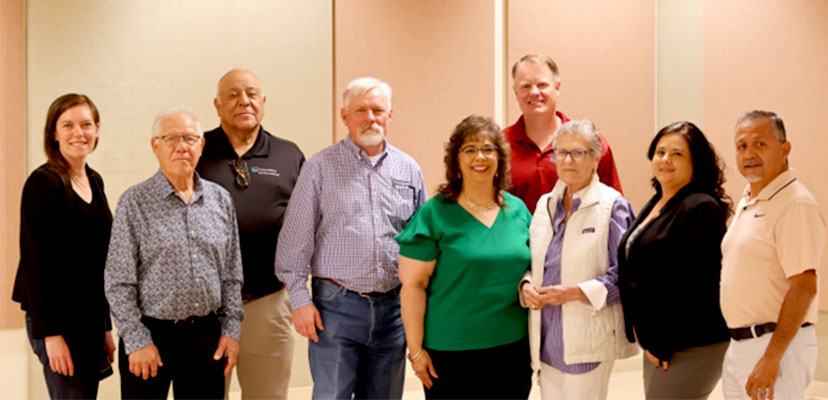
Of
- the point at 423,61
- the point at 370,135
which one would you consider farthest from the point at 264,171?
the point at 423,61

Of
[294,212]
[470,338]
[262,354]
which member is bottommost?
[262,354]

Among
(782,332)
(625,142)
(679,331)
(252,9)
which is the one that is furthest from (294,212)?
(625,142)

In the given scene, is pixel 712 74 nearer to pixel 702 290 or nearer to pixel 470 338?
pixel 702 290

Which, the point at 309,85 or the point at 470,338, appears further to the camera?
the point at 309,85

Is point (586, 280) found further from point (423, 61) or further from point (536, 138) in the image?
point (423, 61)

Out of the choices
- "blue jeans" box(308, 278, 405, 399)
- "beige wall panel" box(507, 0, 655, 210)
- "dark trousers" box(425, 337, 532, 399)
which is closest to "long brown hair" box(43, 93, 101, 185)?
"blue jeans" box(308, 278, 405, 399)

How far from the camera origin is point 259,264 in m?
3.08

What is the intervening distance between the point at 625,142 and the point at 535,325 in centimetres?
330

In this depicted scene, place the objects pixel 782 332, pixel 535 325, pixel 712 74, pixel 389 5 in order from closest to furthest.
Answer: pixel 782 332 < pixel 535 325 < pixel 389 5 < pixel 712 74

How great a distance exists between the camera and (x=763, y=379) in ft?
8.02

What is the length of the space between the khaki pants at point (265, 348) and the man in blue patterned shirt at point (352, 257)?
1.38 ft

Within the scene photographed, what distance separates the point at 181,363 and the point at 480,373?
3.47 ft

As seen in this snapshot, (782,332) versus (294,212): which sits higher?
(294,212)

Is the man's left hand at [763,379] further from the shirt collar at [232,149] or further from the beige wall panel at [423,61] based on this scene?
the beige wall panel at [423,61]
